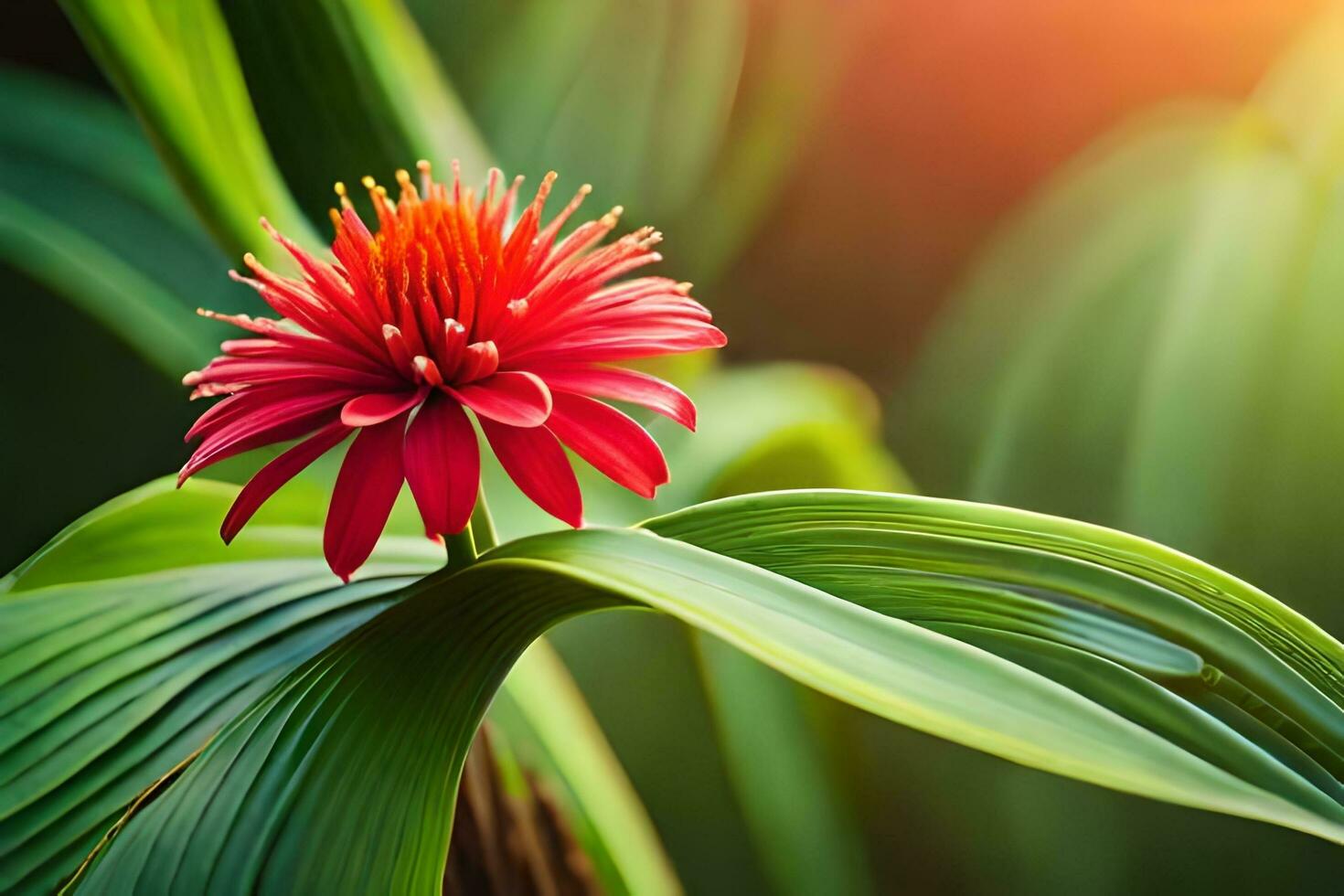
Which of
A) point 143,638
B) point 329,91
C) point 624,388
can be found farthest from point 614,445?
point 329,91

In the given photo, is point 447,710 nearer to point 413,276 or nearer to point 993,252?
point 413,276

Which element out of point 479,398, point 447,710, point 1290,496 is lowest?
point 447,710

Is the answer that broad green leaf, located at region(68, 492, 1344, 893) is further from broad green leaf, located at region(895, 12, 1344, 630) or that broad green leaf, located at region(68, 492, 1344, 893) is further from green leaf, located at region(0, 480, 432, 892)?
broad green leaf, located at region(895, 12, 1344, 630)

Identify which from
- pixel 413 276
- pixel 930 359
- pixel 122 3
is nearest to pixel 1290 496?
pixel 930 359

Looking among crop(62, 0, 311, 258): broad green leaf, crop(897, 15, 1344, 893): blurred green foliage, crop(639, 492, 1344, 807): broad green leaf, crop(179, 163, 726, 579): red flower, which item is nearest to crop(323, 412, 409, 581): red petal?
crop(179, 163, 726, 579): red flower

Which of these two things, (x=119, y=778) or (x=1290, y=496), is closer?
(x=119, y=778)

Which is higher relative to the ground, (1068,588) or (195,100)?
(195,100)

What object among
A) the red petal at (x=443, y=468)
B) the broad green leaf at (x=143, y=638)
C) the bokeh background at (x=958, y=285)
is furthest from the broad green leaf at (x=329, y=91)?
the red petal at (x=443, y=468)

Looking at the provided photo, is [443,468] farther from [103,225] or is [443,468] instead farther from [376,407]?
[103,225]
